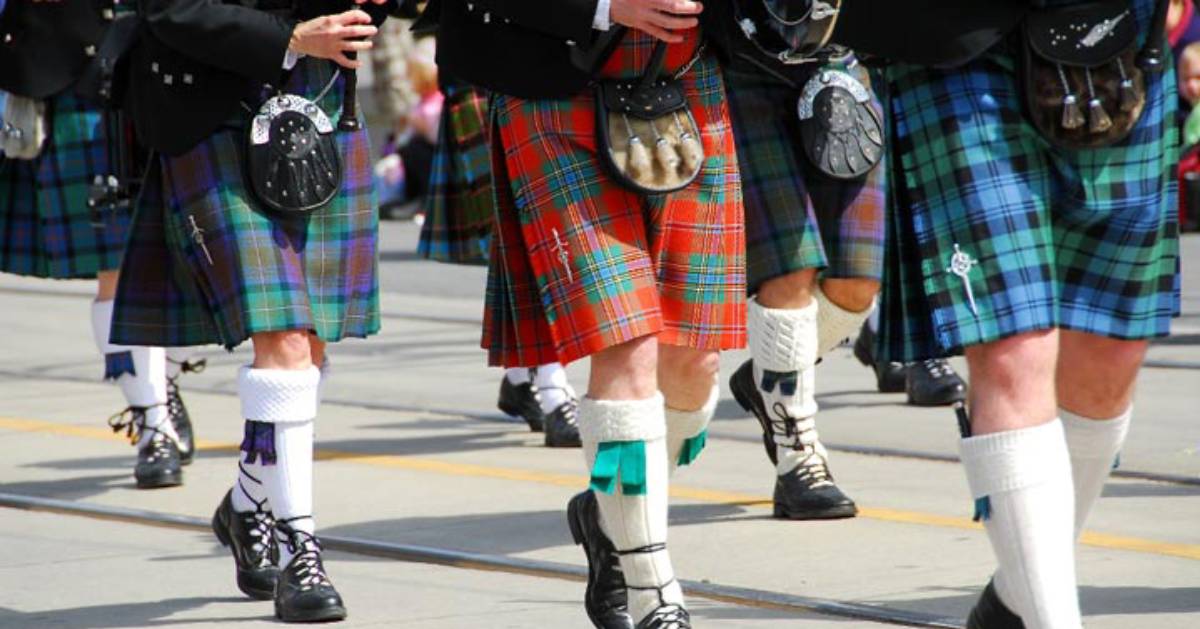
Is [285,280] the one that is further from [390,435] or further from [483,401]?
[483,401]

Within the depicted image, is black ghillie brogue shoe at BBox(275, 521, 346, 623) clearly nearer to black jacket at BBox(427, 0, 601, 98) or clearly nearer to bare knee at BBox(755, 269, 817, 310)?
black jacket at BBox(427, 0, 601, 98)

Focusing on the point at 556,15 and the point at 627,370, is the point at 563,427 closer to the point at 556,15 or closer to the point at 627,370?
the point at 627,370

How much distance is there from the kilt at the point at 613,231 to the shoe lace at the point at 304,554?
2.41 feet

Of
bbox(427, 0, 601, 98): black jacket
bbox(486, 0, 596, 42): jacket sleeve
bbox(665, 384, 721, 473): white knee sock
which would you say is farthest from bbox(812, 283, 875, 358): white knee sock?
bbox(486, 0, 596, 42): jacket sleeve

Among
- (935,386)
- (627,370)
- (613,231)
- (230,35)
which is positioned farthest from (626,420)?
(935,386)

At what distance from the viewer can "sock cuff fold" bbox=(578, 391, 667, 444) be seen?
422 cm

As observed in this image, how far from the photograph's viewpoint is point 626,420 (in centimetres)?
422

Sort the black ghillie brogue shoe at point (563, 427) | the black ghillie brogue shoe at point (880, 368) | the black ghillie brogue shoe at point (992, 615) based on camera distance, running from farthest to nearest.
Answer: the black ghillie brogue shoe at point (880, 368) → the black ghillie brogue shoe at point (563, 427) → the black ghillie brogue shoe at point (992, 615)

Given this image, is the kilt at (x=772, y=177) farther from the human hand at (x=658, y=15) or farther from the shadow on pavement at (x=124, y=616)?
the shadow on pavement at (x=124, y=616)

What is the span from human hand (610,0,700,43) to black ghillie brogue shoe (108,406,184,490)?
300 cm

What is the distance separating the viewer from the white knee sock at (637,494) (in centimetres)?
424

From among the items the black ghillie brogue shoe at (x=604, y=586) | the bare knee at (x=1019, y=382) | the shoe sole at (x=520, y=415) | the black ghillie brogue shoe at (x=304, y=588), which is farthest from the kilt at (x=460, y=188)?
the bare knee at (x=1019, y=382)

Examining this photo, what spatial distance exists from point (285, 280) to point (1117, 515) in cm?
225

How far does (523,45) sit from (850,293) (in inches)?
73.8
